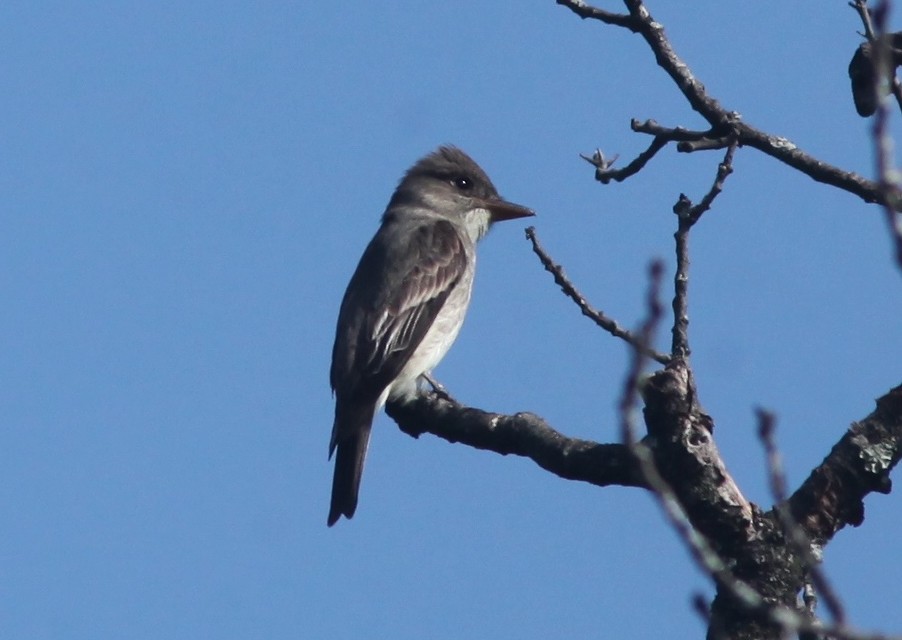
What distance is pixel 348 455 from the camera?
9.00m

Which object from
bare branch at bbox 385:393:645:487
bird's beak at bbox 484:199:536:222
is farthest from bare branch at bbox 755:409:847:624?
bird's beak at bbox 484:199:536:222

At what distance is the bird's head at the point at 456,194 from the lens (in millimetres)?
11414

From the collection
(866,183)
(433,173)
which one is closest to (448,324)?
(433,173)

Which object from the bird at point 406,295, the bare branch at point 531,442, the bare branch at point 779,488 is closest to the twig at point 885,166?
the bare branch at point 779,488

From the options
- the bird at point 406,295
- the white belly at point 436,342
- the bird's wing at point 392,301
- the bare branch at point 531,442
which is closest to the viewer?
the bare branch at point 531,442

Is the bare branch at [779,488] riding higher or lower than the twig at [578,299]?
lower

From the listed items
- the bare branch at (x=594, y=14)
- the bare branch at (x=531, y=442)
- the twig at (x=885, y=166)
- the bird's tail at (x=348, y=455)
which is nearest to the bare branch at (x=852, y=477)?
the bare branch at (x=531, y=442)

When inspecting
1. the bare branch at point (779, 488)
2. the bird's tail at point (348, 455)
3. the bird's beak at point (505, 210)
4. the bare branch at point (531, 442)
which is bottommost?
the bare branch at point (779, 488)

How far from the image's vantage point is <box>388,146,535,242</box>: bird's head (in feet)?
37.4

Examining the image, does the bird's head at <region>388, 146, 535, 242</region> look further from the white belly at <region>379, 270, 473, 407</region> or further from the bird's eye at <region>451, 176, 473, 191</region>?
the white belly at <region>379, 270, 473, 407</region>

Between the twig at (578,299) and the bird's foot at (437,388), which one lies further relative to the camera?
the bird's foot at (437,388)

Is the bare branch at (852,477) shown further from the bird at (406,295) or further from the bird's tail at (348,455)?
the bird's tail at (348,455)

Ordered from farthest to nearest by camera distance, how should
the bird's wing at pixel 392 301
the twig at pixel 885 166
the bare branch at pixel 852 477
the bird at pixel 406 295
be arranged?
the bird's wing at pixel 392 301
the bird at pixel 406 295
the bare branch at pixel 852 477
the twig at pixel 885 166

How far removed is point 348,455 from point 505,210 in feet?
10.3
